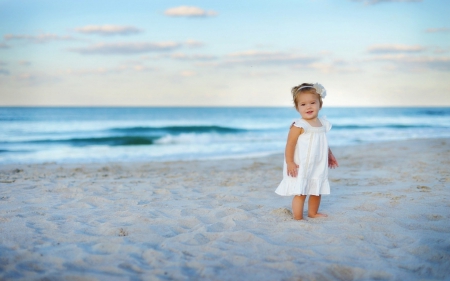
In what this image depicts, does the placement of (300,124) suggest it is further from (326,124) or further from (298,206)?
(298,206)

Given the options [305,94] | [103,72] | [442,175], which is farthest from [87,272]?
[103,72]

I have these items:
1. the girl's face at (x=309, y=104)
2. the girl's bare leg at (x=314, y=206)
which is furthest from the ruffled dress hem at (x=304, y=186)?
the girl's face at (x=309, y=104)

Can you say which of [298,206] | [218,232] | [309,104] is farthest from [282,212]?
[309,104]

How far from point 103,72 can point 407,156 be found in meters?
30.1

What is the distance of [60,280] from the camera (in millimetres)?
2271

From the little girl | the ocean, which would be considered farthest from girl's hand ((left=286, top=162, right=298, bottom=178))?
the ocean

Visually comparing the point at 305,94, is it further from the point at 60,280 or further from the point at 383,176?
the point at 383,176

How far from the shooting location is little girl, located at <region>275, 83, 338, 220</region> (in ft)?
11.6

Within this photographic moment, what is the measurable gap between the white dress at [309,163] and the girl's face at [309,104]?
8cm

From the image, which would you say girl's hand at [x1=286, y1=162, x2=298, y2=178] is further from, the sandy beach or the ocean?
the ocean

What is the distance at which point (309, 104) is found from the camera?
3576mm

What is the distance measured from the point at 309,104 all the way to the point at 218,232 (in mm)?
1440

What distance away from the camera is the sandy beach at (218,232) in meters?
2.45

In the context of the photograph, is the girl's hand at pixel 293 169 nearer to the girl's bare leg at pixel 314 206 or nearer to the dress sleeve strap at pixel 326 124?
the girl's bare leg at pixel 314 206
